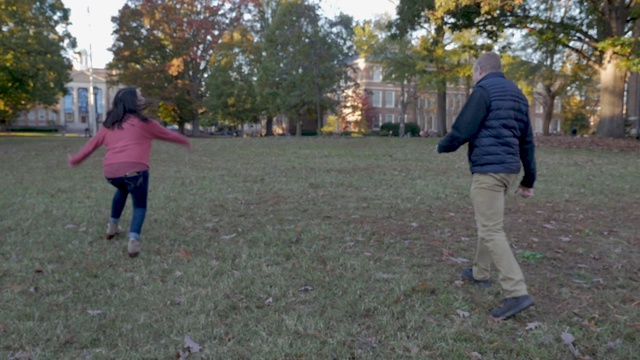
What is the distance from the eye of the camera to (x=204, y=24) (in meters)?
44.0

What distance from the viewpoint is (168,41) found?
4469 cm

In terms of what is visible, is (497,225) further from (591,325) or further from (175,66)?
(175,66)

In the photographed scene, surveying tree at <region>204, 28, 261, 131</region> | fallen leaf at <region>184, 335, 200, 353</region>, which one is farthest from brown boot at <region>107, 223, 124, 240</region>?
Result: tree at <region>204, 28, 261, 131</region>

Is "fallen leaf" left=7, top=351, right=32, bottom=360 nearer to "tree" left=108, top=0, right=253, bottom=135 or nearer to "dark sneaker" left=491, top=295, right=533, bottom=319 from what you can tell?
"dark sneaker" left=491, top=295, right=533, bottom=319

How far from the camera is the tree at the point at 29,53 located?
A: 2545 centimetres

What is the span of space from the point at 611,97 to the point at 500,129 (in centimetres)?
2130

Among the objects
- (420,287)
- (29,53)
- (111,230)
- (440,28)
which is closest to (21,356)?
(420,287)

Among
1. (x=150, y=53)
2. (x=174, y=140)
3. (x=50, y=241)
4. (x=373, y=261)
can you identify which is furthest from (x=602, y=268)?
(x=150, y=53)

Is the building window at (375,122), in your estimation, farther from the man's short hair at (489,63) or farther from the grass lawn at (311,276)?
the man's short hair at (489,63)

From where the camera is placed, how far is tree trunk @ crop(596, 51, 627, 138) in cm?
2144

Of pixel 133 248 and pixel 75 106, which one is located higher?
pixel 75 106

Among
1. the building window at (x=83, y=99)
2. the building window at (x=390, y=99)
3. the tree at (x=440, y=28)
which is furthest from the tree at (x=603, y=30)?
the building window at (x=83, y=99)

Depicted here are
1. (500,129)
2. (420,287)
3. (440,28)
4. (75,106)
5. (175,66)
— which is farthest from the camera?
(75,106)

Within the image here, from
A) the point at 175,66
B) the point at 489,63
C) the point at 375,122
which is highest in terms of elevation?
the point at 175,66
